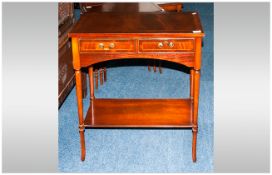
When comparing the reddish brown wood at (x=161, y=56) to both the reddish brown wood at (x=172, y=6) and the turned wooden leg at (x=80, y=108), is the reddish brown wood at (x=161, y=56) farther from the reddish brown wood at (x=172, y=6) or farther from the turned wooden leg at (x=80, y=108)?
the reddish brown wood at (x=172, y=6)

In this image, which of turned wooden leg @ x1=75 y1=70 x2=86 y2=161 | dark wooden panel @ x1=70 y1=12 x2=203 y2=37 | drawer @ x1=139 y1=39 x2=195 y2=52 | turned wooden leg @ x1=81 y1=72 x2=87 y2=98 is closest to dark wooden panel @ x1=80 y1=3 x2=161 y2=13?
turned wooden leg @ x1=81 y1=72 x2=87 y2=98

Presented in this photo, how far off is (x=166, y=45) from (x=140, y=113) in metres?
0.76

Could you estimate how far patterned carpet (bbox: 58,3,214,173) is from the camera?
3045 mm

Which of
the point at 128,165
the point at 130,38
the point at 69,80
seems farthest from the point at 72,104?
the point at 130,38

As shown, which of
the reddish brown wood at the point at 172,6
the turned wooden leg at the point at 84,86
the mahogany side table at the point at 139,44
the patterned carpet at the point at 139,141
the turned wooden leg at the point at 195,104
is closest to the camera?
the mahogany side table at the point at 139,44

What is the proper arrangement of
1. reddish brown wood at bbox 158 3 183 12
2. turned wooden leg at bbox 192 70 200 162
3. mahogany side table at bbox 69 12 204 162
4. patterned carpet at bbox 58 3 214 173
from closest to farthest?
1. mahogany side table at bbox 69 12 204 162
2. turned wooden leg at bbox 192 70 200 162
3. patterned carpet at bbox 58 3 214 173
4. reddish brown wood at bbox 158 3 183 12

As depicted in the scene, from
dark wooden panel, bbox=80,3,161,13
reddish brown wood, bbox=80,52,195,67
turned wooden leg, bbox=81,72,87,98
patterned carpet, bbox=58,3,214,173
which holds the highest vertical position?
dark wooden panel, bbox=80,3,161,13

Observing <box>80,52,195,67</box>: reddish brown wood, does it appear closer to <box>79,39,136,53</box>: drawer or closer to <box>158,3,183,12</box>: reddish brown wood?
<box>79,39,136,53</box>: drawer

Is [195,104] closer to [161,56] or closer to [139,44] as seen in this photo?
[161,56]

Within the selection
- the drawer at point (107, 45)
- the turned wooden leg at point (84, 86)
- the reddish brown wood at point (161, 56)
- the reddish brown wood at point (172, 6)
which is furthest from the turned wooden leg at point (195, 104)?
the reddish brown wood at point (172, 6)

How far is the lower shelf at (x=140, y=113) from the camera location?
120 inches

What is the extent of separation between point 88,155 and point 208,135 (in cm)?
97

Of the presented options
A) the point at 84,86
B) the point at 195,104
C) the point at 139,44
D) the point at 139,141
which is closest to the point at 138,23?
the point at 139,44

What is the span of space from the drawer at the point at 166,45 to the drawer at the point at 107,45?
7 centimetres
